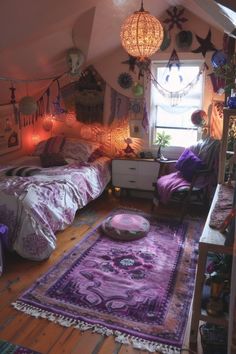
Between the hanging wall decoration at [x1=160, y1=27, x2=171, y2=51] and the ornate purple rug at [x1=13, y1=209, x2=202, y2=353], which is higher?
the hanging wall decoration at [x1=160, y1=27, x2=171, y2=51]

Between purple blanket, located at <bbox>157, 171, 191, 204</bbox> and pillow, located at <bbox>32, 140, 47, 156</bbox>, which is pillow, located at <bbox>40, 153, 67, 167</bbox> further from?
purple blanket, located at <bbox>157, 171, 191, 204</bbox>

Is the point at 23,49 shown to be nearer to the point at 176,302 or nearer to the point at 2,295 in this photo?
the point at 2,295

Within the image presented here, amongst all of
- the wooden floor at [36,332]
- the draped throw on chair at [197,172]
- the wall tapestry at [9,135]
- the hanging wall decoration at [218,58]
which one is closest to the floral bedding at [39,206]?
the wooden floor at [36,332]

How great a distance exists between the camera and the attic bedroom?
218 cm

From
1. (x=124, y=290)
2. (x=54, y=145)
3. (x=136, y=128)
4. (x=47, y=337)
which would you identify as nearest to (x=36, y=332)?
(x=47, y=337)

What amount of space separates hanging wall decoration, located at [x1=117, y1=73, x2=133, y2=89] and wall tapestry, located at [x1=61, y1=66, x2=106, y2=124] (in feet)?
0.89

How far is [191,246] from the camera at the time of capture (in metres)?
3.44

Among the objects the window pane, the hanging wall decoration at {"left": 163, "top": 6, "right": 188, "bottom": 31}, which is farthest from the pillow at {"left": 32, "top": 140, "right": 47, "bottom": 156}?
the hanging wall decoration at {"left": 163, "top": 6, "right": 188, "bottom": 31}

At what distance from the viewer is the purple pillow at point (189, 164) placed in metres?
3.93

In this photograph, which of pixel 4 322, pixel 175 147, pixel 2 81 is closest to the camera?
pixel 4 322

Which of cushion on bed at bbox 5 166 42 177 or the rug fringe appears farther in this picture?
cushion on bed at bbox 5 166 42 177


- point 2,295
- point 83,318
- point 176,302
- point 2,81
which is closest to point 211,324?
point 176,302

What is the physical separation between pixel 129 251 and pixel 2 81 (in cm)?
245

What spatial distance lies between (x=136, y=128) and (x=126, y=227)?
1.69 m
